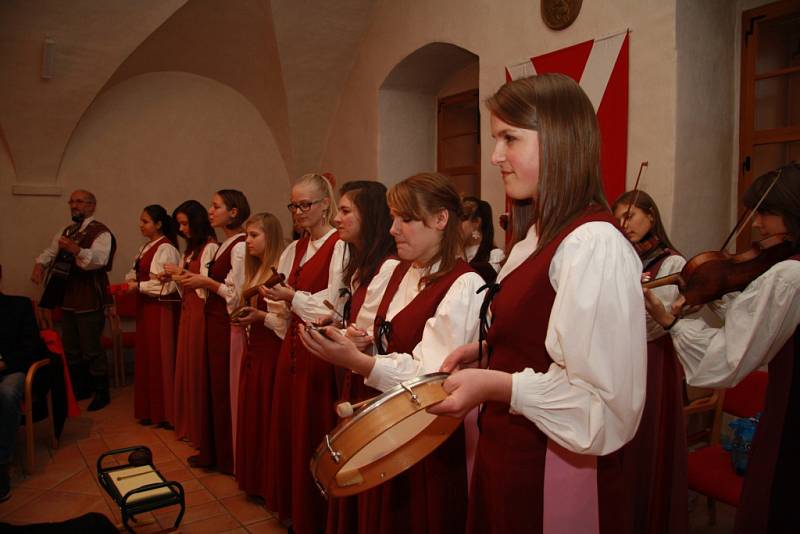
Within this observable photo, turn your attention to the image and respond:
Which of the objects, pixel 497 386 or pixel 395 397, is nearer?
pixel 497 386

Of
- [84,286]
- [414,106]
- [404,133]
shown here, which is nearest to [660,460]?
[404,133]

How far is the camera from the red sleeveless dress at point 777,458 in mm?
2031

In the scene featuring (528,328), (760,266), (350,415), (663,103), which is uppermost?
(663,103)

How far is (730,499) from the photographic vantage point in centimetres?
264

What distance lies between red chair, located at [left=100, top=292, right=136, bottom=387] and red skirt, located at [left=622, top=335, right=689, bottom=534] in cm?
569

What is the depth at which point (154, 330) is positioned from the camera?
5543mm

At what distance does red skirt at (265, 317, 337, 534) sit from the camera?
3244 millimetres

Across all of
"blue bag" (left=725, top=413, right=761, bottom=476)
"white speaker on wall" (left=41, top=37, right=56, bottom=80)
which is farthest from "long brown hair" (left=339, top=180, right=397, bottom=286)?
"white speaker on wall" (left=41, top=37, right=56, bottom=80)

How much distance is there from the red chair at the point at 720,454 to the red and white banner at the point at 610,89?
1574 millimetres

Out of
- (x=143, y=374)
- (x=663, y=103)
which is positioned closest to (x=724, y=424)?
(x=663, y=103)

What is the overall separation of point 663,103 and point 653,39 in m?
0.44

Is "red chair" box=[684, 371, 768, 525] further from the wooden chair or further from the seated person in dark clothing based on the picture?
the wooden chair

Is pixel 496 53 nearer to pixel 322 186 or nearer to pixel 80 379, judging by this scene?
pixel 322 186

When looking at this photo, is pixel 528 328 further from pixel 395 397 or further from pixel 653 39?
pixel 653 39
